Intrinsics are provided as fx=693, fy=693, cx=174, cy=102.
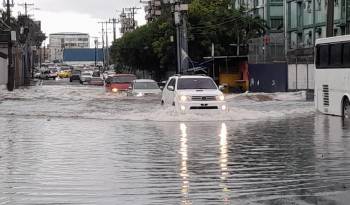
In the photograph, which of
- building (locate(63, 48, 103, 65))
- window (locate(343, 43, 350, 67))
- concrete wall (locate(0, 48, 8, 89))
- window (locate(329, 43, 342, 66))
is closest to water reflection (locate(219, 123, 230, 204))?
window (locate(343, 43, 350, 67))

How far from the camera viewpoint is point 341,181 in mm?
10602

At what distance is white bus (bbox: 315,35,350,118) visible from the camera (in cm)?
2316

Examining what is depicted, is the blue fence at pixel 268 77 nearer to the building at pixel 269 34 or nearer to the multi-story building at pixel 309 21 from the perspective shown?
the building at pixel 269 34

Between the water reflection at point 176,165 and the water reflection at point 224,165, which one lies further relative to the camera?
the water reflection at point 224,165

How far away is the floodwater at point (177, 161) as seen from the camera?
9602 mm

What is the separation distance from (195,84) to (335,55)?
5.28m

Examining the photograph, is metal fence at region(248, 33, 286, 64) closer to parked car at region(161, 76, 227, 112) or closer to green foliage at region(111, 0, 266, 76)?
green foliage at region(111, 0, 266, 76)

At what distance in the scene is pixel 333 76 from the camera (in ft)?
79.6

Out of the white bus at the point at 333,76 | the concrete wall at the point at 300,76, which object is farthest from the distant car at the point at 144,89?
the white bus at the point at 333,76

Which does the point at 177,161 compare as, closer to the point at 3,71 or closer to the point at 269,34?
the point at 3,71

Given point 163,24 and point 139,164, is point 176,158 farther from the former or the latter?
point 163,24

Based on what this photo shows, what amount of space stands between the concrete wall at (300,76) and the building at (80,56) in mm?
121287

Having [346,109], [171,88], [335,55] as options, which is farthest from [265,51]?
[346,109]

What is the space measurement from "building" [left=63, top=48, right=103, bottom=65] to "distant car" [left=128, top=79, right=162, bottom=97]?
126m
